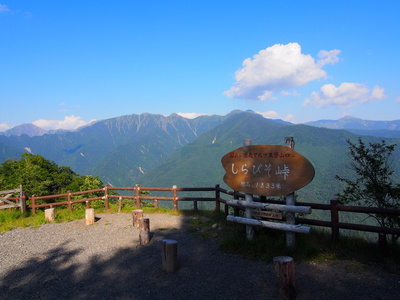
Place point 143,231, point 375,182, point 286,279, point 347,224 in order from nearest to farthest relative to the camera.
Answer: point 286,279, point 347,224, point 375,182, point 143,231

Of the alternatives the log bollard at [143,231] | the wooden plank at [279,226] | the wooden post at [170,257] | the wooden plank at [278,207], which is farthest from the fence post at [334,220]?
the log bollard at [143,231]

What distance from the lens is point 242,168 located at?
691 cm

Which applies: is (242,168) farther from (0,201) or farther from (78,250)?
(0,201)

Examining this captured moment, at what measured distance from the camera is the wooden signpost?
5.95 meters

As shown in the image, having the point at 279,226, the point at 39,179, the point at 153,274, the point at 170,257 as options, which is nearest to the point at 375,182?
the point at 279,226

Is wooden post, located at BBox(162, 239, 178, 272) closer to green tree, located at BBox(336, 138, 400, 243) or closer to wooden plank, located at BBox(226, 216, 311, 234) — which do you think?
wooden plank, located at BBox(226, 216, 311, 234)

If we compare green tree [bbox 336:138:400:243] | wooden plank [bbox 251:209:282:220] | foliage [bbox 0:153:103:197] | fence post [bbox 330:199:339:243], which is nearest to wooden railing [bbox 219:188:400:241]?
fence post [bbox 330:199:339:243]

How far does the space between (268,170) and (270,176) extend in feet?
0.52

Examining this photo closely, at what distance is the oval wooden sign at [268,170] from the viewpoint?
19.7ft

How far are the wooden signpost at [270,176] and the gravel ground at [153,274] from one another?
998 mm

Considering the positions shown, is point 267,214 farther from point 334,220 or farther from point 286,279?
point 286,279

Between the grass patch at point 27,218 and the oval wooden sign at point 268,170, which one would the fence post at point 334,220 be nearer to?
the oval wooden sign at point 268,170

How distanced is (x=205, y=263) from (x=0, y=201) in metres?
12.1

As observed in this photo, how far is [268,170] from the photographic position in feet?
21.1
